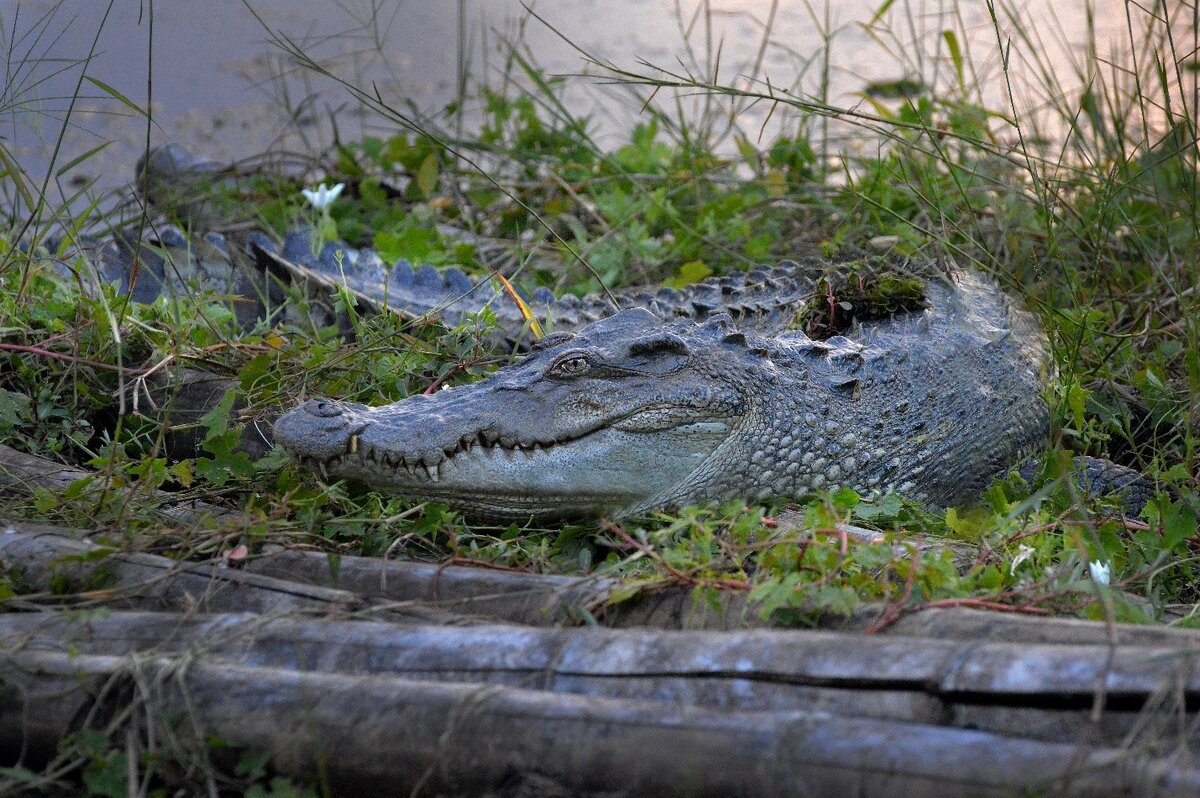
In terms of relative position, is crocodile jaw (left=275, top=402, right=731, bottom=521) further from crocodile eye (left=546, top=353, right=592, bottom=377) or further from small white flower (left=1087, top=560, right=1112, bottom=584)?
small white flower (left=1087, top=560, right=1112, bottom=584)

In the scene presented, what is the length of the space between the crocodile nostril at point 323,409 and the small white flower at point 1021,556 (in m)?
1.71

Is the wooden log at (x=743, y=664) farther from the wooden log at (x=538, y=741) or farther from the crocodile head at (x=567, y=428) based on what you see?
the crocodile head at (x=567, y=428)

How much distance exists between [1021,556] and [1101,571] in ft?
0.57

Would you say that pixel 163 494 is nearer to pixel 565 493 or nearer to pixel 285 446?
pixel 285 446

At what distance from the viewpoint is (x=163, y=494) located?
10.6ft

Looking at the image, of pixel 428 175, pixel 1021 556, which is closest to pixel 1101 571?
pixel 1021 556

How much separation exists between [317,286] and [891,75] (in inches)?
182

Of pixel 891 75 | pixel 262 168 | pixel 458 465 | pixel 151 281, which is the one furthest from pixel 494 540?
pixel 891 75

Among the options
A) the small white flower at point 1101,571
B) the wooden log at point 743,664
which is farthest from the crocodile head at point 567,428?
the small white flower at point 1101,571

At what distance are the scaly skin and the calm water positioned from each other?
343 centimetres

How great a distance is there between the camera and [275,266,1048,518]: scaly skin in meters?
3.29

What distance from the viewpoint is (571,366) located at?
350 cm

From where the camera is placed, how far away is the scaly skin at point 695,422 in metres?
3.29

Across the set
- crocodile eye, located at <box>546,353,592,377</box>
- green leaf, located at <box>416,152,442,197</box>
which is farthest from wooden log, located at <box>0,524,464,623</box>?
green leaf, located at <box>416,152,442,197</box>
